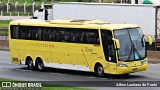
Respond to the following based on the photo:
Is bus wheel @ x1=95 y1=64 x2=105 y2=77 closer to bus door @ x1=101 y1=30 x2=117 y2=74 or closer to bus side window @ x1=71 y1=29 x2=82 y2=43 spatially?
bus door @ x1=101 y1=30 x2=117 y2=74

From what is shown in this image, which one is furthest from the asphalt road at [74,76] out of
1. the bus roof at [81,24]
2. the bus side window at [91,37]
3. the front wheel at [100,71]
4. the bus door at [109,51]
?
the bus roof at [81,24]

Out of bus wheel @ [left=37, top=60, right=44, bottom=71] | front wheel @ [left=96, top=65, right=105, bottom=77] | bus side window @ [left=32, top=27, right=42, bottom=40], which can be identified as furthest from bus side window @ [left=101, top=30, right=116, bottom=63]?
bus wheel @ [left=37, top=60, right=44, bottom=71]

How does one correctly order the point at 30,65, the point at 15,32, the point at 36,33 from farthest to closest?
the point at 15,32 → the point at 30,65 → the point at 36,33

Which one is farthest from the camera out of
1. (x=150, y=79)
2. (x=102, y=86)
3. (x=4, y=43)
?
(x=4, y=43)

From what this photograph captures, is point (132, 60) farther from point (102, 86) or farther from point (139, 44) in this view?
point (102, 86)

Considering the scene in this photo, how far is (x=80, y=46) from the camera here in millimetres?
27250

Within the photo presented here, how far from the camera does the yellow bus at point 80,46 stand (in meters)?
25.6

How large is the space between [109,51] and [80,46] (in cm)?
201

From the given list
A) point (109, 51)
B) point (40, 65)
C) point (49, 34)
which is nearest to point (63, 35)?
point (49, 34)

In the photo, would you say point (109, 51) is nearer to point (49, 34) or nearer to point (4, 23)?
point (49, 34)

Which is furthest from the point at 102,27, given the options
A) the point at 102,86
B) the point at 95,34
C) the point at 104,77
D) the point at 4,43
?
the point at 4,43

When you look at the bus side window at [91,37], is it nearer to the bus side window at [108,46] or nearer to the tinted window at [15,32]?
the bus side window at [108,46]

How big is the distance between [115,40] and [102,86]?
125 inches

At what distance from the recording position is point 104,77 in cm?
2614
